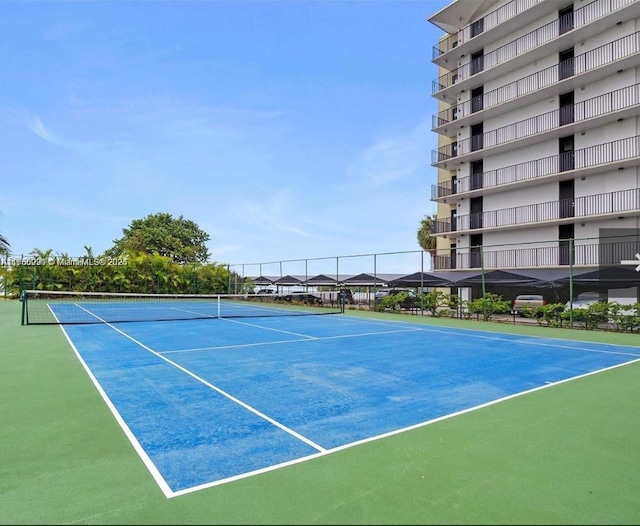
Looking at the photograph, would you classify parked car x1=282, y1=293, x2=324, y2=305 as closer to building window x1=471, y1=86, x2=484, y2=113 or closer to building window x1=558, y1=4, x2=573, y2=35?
building window x1=471, y1=86, x2=484, y2=113

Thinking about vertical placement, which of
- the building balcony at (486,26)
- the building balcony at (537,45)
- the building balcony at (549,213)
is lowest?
the building balcony at (549,213)

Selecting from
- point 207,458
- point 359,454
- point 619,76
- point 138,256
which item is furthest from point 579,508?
point 138,256

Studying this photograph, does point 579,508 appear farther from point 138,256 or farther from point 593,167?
point 138,256

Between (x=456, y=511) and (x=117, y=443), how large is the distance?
3069mm

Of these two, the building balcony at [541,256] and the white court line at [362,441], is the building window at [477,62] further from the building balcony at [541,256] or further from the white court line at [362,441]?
the white court line at [362,441]

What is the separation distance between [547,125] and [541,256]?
7886 millimetres

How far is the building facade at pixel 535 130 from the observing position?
72.8ft

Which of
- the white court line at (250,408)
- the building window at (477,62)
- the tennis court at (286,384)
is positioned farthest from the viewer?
the building window at (477,62)

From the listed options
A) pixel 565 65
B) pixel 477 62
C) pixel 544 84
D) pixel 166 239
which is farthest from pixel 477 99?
pixel 166 239

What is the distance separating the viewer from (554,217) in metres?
24.6

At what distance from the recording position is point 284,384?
6.32 m

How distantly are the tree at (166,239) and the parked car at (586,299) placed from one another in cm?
3941

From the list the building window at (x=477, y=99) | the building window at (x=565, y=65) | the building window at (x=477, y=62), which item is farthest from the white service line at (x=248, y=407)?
the building window at (x=477, y=62)

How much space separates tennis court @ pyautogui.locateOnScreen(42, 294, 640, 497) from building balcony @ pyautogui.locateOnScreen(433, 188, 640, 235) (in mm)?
14325
